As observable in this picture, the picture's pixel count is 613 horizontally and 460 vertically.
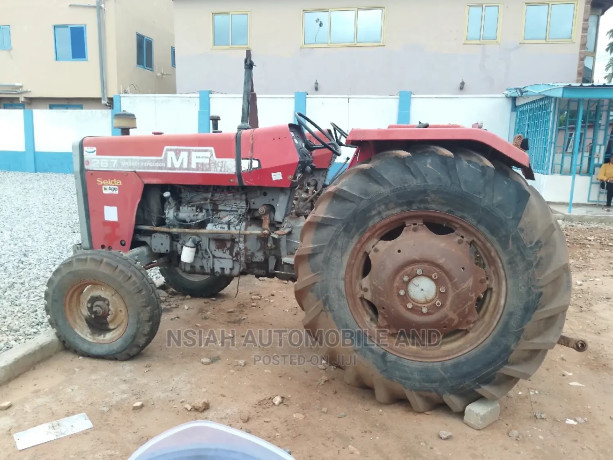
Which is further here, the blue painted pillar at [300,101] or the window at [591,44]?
the window at [591,44]

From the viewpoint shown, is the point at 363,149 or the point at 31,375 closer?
the point at 363,149

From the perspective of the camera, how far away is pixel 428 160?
2510 millimetres

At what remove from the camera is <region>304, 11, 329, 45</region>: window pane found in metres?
15.1

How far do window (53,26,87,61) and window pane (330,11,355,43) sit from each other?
9993mm

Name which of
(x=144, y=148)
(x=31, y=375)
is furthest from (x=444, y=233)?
(x=31, y=375)

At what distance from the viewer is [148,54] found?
20734mm

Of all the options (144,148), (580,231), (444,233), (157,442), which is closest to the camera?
(157,442)

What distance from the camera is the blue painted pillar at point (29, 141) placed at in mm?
16125

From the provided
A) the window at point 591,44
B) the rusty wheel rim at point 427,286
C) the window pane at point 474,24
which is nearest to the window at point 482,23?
the window pane at point 474,24

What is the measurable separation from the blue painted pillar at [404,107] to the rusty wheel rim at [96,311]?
10465 mm

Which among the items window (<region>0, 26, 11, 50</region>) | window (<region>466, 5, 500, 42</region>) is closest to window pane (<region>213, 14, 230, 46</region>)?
window (<region>466, 5, 500, 42</region>)

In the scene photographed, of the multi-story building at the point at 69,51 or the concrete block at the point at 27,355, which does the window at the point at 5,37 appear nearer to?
the multi-story building at the point at 69,51

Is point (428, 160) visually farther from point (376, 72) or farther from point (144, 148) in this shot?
point (376, 72)

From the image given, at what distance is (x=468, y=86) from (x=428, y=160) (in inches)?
532
